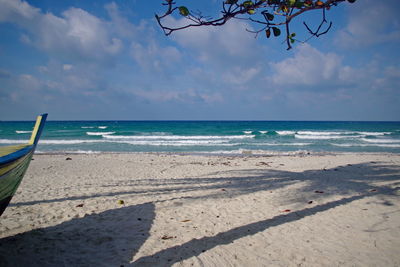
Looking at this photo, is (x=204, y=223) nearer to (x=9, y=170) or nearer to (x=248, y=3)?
(x=9, y=170)

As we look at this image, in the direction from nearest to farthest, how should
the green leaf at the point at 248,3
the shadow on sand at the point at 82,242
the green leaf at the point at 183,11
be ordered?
the green leaf at the point at 183,11, the green leaf at the point at 248,3, the shadow on sand at the point at 82,242

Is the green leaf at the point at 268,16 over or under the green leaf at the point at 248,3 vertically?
under

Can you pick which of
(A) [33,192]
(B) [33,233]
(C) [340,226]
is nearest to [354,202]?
(C) [340,226]

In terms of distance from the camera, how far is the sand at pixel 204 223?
9.82 ft

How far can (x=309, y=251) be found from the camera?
10.3ft

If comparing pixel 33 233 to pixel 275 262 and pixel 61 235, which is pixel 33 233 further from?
pixel 275 262

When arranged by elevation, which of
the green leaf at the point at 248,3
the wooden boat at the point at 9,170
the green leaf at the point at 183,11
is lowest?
the wooden boat at the point at 9,170

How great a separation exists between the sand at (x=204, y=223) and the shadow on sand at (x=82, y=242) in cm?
1

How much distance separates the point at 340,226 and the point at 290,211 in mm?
889

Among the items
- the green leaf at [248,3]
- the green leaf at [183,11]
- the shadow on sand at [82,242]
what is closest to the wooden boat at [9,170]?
the shadow on sand at [82,242]

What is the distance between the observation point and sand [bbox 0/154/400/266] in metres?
2.99

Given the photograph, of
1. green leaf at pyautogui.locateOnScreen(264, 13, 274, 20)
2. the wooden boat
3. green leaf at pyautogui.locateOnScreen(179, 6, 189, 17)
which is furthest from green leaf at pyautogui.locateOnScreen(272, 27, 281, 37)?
the wooden boat

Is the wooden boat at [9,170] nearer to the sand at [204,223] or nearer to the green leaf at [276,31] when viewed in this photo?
the sand at [204,223]

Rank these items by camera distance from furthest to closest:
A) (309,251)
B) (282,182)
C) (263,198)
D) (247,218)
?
(282,182)
(263,198)
(247,218)
(309,251)
